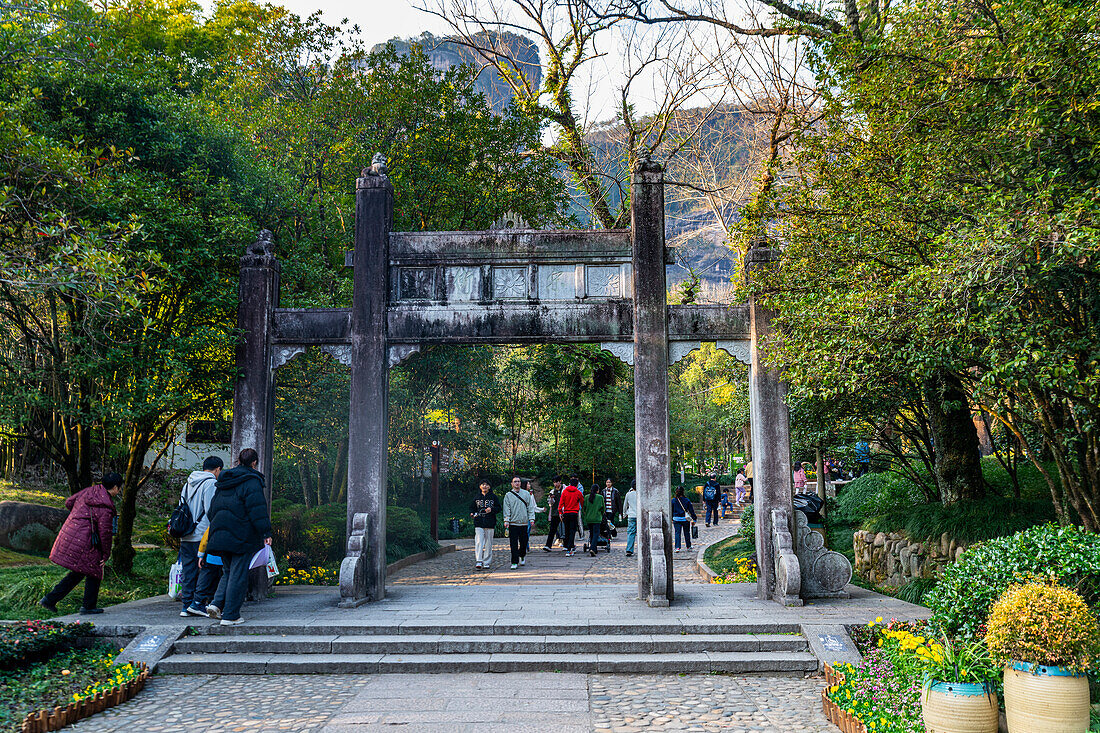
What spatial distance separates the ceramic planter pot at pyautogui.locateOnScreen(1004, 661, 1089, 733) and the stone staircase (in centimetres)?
252

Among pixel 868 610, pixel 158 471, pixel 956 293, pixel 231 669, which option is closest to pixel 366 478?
pixel 231 669

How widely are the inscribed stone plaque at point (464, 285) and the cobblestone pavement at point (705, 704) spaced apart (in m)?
4.87

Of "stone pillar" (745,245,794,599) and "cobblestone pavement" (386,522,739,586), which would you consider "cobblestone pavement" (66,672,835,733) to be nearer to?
"stone pillar" (745,245,794,599)

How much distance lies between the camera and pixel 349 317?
9461 millimetres

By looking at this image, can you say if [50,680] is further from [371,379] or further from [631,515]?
[631,515]

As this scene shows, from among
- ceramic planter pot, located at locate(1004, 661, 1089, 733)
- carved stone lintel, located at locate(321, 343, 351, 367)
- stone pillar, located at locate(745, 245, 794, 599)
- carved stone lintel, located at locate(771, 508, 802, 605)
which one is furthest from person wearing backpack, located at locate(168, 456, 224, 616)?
ceramic planter pot, located at locate(1004, 661, 1089, 733)

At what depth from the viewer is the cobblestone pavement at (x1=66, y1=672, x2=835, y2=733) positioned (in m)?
5.39

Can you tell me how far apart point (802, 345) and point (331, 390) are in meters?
9.18

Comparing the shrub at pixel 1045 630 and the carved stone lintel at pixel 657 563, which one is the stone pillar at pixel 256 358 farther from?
the shrub at pixel 1045 630

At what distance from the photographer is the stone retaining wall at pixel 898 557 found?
9695 millimetres

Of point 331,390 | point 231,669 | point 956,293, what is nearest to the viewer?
point 956,293

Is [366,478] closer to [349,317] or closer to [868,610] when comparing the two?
[349,317]

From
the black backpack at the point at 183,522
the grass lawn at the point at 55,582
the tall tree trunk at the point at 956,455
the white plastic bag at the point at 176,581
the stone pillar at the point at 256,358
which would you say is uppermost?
the stone pillar at the point at 256,358

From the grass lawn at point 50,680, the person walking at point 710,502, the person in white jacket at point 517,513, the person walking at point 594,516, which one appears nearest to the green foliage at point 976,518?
the person in white jacket at point 517,513
